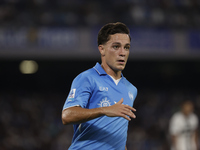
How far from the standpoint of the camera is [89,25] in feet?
42.4

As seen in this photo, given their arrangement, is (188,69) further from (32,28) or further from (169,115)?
(32,28)

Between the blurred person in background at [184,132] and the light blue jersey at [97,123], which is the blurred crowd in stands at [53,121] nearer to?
the blurred person in background at [184,132]

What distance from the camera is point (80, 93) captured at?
2.69m

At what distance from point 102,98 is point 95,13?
36.2 feet

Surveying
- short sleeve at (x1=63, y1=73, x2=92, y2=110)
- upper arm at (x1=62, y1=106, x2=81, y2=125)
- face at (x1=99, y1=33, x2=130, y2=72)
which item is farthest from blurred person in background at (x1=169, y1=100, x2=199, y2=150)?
upper arm at (x1=62, y1=106, x2=81, y2=125)

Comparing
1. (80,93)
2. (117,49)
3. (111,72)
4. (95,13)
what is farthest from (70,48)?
(80,93)

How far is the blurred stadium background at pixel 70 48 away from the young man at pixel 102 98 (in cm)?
940

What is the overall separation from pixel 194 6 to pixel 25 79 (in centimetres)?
775

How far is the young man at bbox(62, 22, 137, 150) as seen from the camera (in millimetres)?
2646

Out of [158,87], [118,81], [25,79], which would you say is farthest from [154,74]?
[118,81]

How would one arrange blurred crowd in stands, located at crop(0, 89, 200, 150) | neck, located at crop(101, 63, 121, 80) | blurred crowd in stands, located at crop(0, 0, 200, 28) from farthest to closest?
blurred crowd in stands, located at crop(0, 0, 200, 28) → blurred crowd in stands, located at crop(0, 89, 200, 150) → neck, located at crop(101, 63, 121, 80)

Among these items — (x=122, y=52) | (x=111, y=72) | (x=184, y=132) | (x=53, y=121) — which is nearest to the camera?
(x=122, y=52)

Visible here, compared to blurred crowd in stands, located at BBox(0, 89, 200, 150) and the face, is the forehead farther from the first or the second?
blurred crowd in stands, located at BBox(0, 89, 200, 150)

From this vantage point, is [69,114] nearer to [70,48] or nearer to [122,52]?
[122,52]
